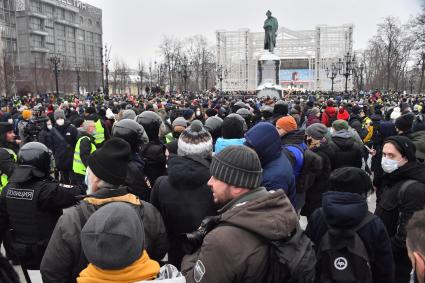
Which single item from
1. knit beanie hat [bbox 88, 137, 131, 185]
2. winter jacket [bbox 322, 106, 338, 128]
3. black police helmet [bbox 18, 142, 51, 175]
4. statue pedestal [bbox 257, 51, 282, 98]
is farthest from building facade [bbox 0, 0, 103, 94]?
knit beanie hat [bbox 88, 137, 131, 185]

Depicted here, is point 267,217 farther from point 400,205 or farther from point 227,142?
point 227,142

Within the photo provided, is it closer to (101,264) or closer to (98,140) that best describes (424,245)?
(101,264)

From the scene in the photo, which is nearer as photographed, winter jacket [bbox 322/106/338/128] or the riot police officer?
the riot police officer

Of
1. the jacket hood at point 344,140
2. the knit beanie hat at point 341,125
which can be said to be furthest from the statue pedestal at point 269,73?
the jacket hood at point 344,140

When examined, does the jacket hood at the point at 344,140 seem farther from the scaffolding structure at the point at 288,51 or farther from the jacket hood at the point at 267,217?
the scaffolding structure at the point at 288,51

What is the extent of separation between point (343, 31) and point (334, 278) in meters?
86.0

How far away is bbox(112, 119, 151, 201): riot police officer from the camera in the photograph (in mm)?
4457

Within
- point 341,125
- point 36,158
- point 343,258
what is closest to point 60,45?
point 341,125

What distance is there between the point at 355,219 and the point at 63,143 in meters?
7.10

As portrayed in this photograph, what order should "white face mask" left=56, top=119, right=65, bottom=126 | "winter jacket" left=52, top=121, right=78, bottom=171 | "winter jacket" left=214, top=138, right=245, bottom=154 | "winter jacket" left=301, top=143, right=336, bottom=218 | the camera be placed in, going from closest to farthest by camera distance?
the camera, "winter jacket" left=214, top=138, right=245, bottom=154, "winter jacket" left=301, top=143, right=336, bottom=218, "winter jacket" left=52, top=121, right=78, bottom=171, "white face mask" left=56, top=119, right=65, bottom=126

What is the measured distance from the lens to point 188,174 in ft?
11.4

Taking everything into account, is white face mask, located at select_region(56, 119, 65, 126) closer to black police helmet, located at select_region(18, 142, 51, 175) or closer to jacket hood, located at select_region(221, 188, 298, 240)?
black police helmet, located at select_region(18, 142, 51, 175)

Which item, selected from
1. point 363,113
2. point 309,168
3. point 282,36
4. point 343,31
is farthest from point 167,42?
point 309,168

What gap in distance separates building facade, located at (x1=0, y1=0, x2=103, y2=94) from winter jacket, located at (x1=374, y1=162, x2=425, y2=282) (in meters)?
59.0
